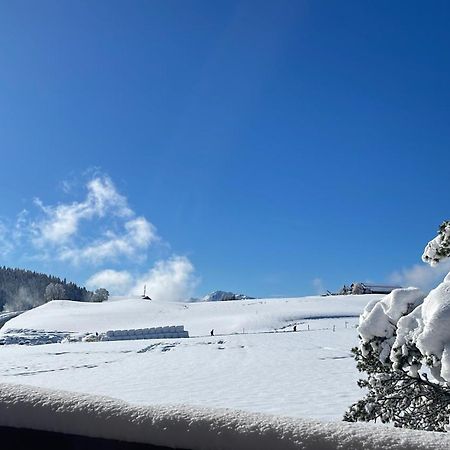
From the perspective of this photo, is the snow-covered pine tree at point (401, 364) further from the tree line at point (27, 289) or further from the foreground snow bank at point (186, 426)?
the tree line at point (27, 289)

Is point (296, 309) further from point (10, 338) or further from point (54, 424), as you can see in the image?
point (54, 424)

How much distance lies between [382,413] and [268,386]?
1147 centimetres

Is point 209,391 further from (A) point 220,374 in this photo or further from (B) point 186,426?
(B) point 186,426

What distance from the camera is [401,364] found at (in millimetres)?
5371

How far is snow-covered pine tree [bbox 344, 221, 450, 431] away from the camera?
5.37 m

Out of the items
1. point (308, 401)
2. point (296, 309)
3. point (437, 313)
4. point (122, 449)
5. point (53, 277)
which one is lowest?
point (308, 401)

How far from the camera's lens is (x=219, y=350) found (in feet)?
97.1

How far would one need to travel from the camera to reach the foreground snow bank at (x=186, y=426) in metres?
1.49

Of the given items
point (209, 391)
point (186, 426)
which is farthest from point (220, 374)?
point (186, 426)

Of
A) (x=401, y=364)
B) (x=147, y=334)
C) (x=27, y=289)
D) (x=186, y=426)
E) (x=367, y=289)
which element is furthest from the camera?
(x=27, y=289)

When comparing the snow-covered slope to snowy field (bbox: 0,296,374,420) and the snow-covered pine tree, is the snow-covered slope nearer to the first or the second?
snowy field (bbox: 0,296,374,420)

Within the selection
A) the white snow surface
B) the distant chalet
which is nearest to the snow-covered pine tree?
the white snow surface

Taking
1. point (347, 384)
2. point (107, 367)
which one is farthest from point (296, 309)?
point (347, 384)

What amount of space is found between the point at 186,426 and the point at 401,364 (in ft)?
13.9
